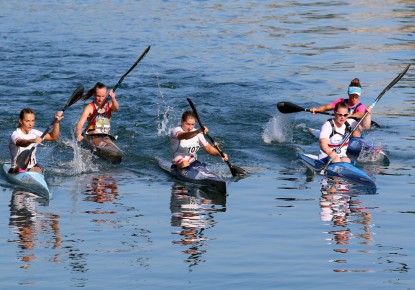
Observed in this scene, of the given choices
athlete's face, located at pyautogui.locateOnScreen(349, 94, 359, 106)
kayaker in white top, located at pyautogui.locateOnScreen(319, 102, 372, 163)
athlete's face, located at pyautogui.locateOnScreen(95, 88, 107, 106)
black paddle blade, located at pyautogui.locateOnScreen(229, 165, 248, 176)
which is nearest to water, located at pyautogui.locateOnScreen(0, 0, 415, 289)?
black paddle blade, located at pyautogui.locateOnScreen(229, 165, 248, 176)

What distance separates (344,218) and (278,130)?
7.33 metres

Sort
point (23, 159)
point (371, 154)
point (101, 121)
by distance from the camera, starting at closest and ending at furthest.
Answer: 1. point (23, 159)
2. point (371, 154)
3. point (101, 121)

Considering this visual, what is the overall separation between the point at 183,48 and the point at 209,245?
20845 mm

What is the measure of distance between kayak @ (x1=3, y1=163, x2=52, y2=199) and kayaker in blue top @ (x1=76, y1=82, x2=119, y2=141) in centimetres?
249

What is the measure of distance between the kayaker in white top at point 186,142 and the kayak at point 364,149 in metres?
3.57

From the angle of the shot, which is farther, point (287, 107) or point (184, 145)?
point (287, 107)

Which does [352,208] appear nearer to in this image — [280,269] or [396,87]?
[280,269]

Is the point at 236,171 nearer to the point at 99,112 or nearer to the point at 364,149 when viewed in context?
the point at 364,149

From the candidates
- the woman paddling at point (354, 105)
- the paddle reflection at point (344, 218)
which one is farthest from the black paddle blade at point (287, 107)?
the paddle reflection at point (344, 218)

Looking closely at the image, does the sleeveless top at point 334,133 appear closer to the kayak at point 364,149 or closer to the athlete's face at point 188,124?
the kayak at point 364,149

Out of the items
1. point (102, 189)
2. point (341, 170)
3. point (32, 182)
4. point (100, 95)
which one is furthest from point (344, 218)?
point (100, 95)

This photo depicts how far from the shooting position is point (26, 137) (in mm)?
17906

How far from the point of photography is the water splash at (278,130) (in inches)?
885

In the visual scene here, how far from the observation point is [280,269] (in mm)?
12852
